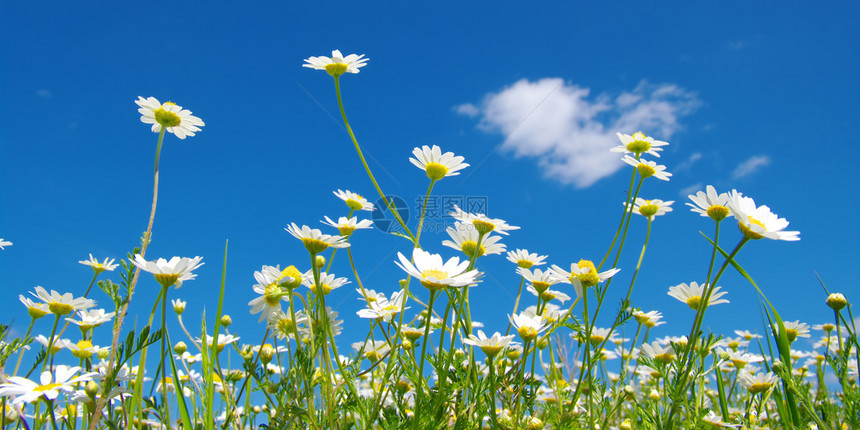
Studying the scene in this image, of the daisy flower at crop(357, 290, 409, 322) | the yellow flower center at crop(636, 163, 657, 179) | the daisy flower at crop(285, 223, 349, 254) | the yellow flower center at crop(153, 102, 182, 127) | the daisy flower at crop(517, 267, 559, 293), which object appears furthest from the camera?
the yellow flower center at crop(636, 163, 657, 179)

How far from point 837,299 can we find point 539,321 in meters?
1.44

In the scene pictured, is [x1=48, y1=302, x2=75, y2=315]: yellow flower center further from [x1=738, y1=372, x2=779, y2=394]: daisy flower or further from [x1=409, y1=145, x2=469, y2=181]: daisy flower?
[x1=738, y1=372, x2=779, y2=394]: daisy flower

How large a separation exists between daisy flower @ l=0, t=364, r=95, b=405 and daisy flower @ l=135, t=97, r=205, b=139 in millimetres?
1118

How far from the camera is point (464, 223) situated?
209cm

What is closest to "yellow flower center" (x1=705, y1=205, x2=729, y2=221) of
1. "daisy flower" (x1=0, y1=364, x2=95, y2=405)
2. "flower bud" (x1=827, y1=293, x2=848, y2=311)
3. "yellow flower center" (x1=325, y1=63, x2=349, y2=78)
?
"flower bud" (x1=827, y1=293, x2=848, y2=311)

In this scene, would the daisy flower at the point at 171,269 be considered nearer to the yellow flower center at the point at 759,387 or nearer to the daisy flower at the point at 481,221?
the daisy flower at the point at 481,221


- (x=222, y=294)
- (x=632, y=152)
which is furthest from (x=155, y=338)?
(x=632, y=152)

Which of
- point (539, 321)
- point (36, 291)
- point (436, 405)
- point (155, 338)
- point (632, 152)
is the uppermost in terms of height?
point (632, 152)

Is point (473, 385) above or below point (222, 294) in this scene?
below

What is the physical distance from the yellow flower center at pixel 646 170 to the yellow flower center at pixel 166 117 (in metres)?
2.19

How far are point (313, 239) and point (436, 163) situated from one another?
2.47ft

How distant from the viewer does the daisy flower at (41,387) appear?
1449 mm

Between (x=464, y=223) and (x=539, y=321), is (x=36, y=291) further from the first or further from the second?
(x=539, y=321)

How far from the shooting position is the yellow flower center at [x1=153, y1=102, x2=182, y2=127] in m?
2.32
